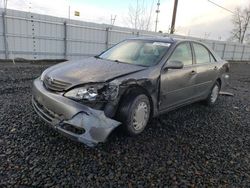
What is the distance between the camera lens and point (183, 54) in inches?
171

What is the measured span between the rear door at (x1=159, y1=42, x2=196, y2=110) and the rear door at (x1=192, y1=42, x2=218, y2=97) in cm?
23

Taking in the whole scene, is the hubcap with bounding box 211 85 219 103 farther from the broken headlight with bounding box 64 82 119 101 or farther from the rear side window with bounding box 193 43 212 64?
the broken headlight with bounding box 64 82 119 101

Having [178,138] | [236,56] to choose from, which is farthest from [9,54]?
[236,56]

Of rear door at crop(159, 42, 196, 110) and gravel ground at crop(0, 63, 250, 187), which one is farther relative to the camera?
rear door at crop(159, 42, 196, 110)

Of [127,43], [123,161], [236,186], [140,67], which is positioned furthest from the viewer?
[127,43]

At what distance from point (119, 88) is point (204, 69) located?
2577 millimetres

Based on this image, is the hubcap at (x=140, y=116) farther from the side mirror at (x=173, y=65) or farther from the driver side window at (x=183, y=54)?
the driver side window at (x=183, y=54)

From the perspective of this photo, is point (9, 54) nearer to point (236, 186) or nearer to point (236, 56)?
point (236, 186)

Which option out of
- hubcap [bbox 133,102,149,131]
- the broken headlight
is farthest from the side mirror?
the broken headlight

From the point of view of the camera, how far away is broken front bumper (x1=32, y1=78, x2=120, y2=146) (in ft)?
9.00

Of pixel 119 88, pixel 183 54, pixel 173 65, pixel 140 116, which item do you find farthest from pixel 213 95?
pixel 119 88

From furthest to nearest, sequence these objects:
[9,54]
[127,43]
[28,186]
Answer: [9,54] → [127,43] → [28,186]

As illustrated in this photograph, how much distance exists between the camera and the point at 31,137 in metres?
3.16

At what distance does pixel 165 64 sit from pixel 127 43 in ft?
3.85
